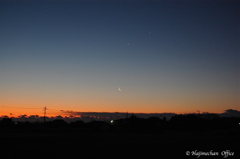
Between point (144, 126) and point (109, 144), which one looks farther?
point (144, 126)

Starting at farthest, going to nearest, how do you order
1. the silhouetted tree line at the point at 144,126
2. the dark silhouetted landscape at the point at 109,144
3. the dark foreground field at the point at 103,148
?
the silhouetted tree line at the point at 144,126 → the dark silhouetted landscape at the point at 109,144 → the dark foreground field at the point at 103,148

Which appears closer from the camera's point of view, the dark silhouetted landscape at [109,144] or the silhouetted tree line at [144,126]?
the dark silhouetted landscape at [109,144]

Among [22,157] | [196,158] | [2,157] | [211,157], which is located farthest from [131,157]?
[2,157]

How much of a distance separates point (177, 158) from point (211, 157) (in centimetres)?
296

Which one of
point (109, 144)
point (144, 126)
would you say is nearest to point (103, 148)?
point (109, 144)

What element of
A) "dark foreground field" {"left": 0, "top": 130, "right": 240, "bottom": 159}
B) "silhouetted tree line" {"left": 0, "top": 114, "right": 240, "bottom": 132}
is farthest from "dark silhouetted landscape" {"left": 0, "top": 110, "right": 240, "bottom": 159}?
"silhouetted tree line" {"left": 0, "top": 114, "right": 240, "bottom": 132}

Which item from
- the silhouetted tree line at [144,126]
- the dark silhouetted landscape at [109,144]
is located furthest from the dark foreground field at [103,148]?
the silhouetted tree line at [144,126]

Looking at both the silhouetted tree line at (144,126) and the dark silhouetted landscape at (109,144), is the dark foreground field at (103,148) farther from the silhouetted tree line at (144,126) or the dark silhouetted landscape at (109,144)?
the silhouetted tree line at (144,126)

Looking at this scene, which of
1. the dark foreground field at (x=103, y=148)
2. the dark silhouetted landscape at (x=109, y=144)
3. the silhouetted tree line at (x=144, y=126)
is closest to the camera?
the dark foreground field at (x=103, y=148)

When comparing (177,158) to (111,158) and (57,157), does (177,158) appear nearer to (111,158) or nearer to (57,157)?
(111,158)

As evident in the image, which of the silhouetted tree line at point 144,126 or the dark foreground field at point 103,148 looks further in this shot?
the silhouetted tree line at point 144,126

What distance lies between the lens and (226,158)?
19625 mm

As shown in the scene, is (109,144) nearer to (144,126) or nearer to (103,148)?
(103,148)

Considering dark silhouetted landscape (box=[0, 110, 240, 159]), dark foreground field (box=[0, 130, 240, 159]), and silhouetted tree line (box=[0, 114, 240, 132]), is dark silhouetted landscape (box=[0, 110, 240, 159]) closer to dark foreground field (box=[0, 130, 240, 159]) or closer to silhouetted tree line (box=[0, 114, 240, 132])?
dark foreground field (box=[0, 130, 240, 159])
